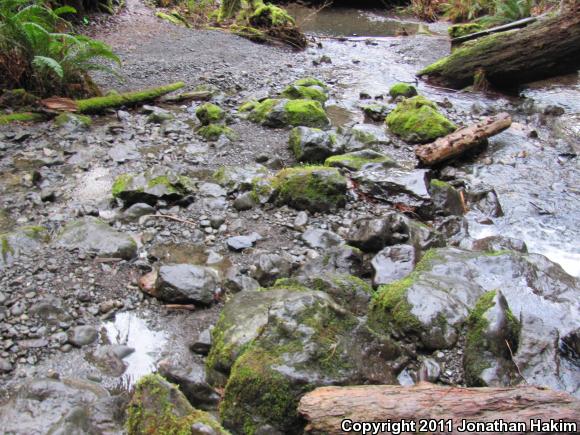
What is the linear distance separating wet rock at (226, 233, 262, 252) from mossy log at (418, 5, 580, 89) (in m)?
6.53

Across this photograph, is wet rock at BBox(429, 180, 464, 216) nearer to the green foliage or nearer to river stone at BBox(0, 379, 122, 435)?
river stone at BBox(0, 379, 122, 435)

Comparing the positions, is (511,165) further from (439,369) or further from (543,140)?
(439,369)

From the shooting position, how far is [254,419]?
7.89ft

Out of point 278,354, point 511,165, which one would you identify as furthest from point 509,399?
point 511,165

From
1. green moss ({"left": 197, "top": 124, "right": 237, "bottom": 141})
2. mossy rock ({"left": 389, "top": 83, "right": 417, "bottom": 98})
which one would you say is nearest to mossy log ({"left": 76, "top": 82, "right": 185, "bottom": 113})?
green moss ({"left": 197, "top": 124, "right": 237, "bottom": 141})

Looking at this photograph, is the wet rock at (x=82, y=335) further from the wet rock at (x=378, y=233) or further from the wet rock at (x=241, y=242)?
the wet rock at (x=378, y=233)

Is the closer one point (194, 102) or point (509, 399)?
point (509, 399)

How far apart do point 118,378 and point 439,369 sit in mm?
1905

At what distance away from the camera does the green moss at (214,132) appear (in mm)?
6249

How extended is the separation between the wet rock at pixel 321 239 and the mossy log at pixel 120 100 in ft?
12.9

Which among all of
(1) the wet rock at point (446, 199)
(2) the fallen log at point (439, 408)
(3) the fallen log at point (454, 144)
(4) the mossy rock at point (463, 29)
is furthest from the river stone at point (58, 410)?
(4) the mossy rock at point (463, 29)

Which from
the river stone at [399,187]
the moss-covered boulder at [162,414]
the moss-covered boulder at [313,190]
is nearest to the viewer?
the moss-covered boulder at [162,414]

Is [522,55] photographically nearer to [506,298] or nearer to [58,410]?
[506,298]

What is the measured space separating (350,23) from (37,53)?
40.1ft
